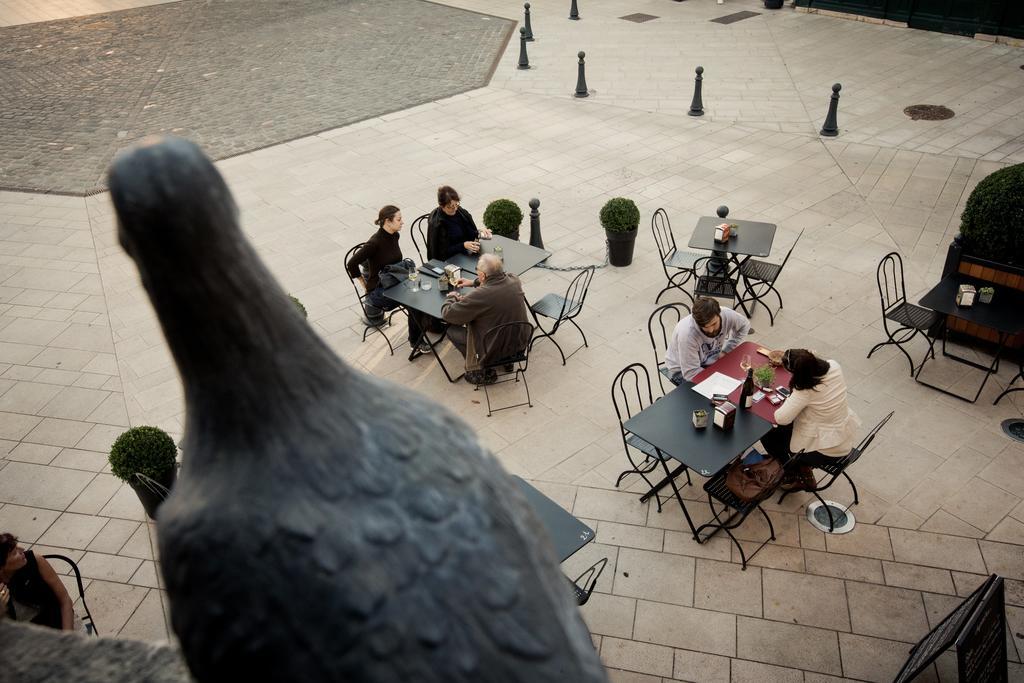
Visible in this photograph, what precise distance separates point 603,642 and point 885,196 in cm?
812

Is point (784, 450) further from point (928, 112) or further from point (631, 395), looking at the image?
point (928, 112)

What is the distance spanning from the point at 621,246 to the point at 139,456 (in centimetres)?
562

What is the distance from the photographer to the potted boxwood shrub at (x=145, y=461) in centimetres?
554

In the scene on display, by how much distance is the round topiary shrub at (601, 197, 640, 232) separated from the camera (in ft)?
28.7

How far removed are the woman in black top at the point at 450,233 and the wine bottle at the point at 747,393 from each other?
3445mm

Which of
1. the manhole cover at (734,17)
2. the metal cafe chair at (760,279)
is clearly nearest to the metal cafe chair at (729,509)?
the metal cafe chair at (760,279)

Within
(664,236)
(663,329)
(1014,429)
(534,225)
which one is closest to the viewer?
(1014,429)

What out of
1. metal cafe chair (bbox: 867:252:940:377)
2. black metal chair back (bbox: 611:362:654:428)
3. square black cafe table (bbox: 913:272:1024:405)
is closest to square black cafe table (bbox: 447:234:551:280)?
black metal chair back (bbox: 611:362:654:428)

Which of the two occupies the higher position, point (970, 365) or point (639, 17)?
point (639, 17)

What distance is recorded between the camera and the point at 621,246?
354 inches

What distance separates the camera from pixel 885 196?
10.5 meters

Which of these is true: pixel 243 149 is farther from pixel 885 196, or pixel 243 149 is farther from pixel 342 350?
pixel 885 196

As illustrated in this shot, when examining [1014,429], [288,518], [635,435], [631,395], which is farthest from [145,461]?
[1014,429]

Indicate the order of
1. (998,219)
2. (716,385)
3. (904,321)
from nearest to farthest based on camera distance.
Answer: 1. (716,385)
2. (998,219)
3. (904,321)
